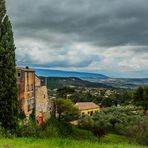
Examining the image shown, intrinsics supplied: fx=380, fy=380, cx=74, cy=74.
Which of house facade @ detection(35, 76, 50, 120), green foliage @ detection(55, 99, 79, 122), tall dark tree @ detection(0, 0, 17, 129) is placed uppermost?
tall dark tree @ detection(0, 0, 17, 129)

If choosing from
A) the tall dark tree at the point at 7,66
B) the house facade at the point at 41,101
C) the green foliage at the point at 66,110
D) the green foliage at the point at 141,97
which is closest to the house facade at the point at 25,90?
the house facade at the point at 41,101

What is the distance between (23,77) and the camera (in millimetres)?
51219

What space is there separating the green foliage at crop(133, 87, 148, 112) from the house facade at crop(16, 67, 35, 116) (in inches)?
1448

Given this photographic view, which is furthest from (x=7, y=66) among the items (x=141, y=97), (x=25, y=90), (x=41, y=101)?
(x=141, y=97)

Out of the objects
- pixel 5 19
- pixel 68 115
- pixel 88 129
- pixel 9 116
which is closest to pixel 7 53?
pixel 5 19

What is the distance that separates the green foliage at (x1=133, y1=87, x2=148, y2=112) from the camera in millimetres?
83750

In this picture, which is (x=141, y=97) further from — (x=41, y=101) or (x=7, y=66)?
(x=7, y=66)

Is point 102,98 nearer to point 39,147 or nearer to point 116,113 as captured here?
point 116,113

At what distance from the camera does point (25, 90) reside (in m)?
51.6

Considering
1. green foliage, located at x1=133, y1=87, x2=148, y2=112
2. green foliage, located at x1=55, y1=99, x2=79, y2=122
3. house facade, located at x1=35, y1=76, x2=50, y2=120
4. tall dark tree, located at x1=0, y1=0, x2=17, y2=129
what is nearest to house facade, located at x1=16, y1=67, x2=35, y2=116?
house facade, located at x1=35, y1=76, x2=50, y2=120

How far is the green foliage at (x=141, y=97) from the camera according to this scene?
83750mm

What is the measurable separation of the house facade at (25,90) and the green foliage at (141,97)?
3677cm

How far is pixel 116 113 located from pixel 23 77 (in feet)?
87.3

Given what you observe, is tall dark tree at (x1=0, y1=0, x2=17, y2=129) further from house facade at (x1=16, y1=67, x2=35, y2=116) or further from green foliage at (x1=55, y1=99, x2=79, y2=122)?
green foliage at (x1=55, y1=99, x2=79, y2=122)
